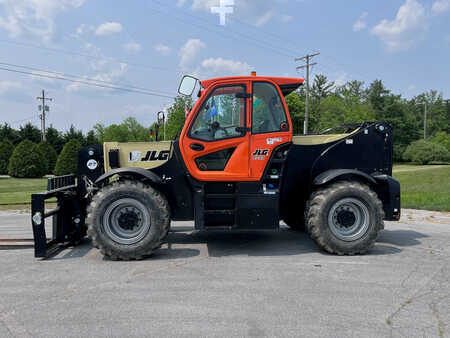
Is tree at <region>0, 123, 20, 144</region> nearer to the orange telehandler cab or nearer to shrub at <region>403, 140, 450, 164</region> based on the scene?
the orange telehandler cab

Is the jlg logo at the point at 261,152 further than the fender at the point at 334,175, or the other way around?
the fender at the point at 334,175

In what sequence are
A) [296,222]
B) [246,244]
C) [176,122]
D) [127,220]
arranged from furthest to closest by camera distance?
[176,122] < [296,222] < [246,244] < [127,220]

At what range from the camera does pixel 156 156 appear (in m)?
5.65

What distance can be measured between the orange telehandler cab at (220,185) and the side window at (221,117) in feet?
0.05

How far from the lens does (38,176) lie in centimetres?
3108

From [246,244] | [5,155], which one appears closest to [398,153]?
[5,155]

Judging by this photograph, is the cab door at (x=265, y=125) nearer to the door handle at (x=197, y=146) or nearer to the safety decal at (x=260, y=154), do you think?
the safety decal at (x=260, y=154)

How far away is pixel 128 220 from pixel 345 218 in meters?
3.24

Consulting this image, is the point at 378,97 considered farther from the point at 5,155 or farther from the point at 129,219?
the point at 129,219

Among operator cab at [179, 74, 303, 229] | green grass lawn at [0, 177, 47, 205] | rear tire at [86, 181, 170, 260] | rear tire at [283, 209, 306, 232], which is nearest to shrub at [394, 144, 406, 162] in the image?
green grass lawn at [0, 177, 47, 205]

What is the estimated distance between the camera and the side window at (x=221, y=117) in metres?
5.36

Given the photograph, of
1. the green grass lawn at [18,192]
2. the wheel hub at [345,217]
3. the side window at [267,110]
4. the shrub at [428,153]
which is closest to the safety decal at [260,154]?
the side window at [267,110]

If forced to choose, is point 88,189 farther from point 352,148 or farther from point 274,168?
point 352,148

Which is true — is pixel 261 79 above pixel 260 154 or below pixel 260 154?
above
